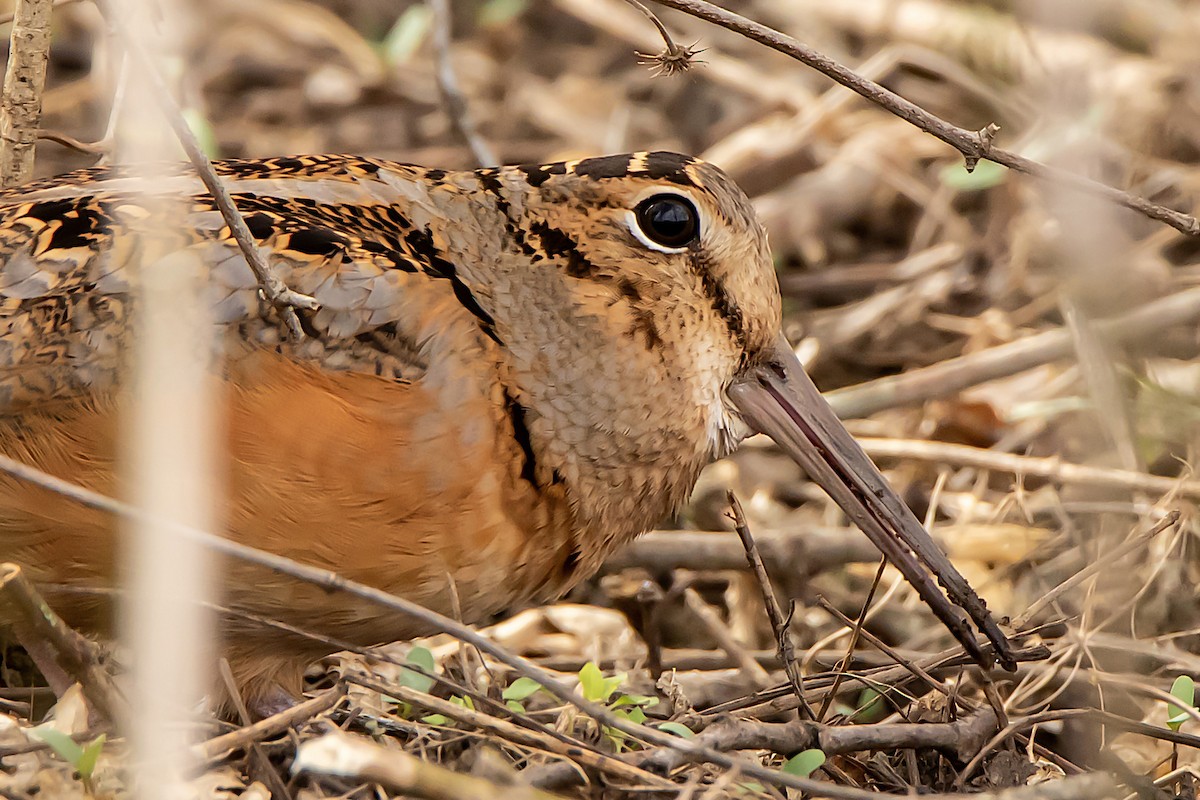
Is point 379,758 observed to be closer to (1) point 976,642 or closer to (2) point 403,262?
(2) point 403,262

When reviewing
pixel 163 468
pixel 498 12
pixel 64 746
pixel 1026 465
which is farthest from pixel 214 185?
pixel 498 12

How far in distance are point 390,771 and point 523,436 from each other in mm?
1098

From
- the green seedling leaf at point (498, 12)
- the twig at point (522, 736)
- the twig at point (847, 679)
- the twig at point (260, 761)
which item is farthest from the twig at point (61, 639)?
the green seedling leaf at point (498, 12)

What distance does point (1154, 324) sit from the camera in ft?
14.4

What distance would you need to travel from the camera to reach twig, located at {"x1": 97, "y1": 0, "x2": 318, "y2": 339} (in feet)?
7.55

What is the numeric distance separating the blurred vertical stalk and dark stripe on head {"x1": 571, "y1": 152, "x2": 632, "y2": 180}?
805 millimetres

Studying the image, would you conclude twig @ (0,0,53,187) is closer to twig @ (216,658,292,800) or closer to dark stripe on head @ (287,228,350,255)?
dark stripe on head @ (287,228,350,255)

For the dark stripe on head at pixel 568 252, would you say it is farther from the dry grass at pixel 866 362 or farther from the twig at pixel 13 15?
the twig at pixel 13 15

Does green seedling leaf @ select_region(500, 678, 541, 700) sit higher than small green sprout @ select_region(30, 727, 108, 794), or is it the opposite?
green seedling leaf @ select_region(500, 678, 541, 700)

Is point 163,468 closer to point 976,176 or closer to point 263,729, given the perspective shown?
point 263,729

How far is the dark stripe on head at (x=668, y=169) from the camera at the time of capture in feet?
10.2

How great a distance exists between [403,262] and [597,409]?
1.57ft

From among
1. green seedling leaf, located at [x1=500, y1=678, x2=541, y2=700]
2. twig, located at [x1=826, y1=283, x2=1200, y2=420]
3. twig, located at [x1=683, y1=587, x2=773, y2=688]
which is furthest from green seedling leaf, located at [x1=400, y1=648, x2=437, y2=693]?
twig, located at [x1=826, y1=283, x2=1200, y2=420]

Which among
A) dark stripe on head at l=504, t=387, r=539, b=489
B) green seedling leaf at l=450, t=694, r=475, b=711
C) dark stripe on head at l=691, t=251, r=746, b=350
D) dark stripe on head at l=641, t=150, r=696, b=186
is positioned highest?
dark stripe on head at l=641, t=150, r=696, b=186
